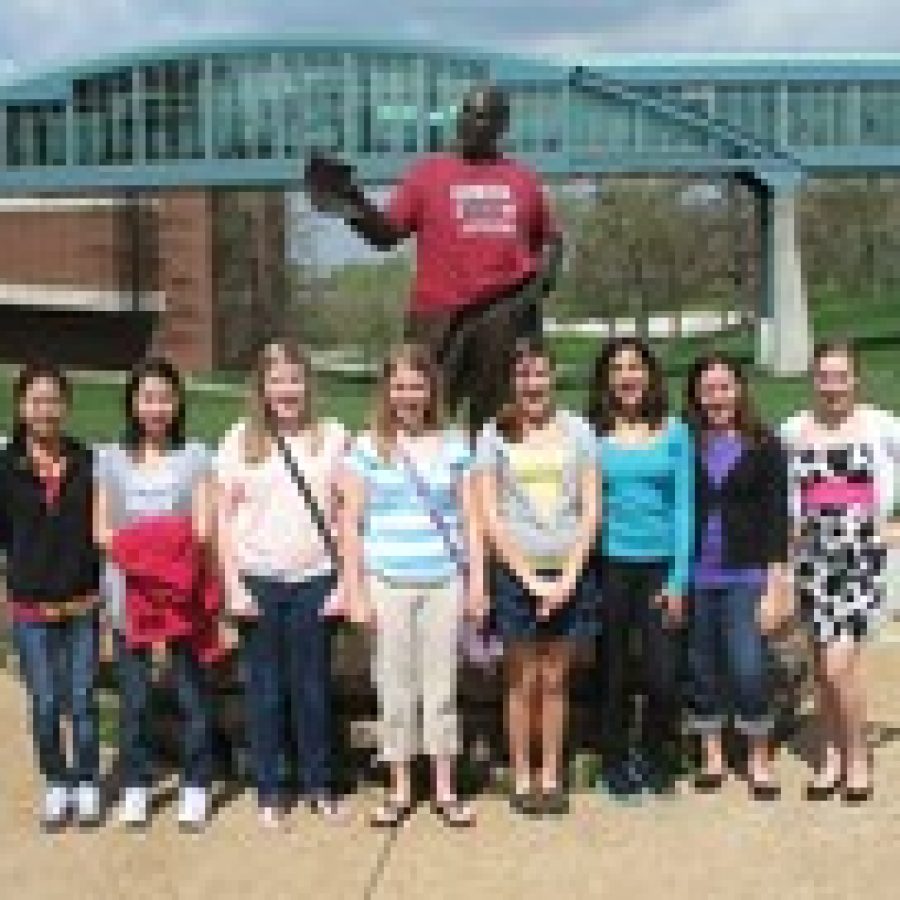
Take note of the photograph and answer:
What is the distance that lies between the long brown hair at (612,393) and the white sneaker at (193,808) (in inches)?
61.7

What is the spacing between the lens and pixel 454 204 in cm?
640

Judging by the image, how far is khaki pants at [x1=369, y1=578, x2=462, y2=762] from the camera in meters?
5.08

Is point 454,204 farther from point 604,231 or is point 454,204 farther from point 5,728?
point 604,231

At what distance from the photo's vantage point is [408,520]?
16.6 feet

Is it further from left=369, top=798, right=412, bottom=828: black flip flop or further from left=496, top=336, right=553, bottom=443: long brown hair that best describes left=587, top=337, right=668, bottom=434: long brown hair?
left=369, top=798, right=412, bottom=828: black flip flop

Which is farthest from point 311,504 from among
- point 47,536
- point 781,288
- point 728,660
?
point 781,288

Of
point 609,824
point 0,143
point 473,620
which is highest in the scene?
point 0,143

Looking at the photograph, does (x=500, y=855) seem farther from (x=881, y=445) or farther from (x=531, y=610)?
(x=881, y=445)

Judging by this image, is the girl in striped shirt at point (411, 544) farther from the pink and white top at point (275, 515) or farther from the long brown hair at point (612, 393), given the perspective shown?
the long brown hair at point (612, 393)

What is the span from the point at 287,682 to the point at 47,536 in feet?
2.63

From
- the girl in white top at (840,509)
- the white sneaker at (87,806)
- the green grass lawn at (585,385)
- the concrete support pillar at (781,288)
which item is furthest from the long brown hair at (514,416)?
the concrete support pillar at (781,288)

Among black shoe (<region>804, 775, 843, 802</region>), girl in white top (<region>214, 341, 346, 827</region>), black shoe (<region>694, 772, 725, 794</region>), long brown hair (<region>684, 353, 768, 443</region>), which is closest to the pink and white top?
girl in white top (<region>214, 341, 346, 827</region>)

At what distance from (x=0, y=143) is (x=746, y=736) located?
4422 cm

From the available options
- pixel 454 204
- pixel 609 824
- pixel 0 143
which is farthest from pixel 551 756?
pixel 0 143
